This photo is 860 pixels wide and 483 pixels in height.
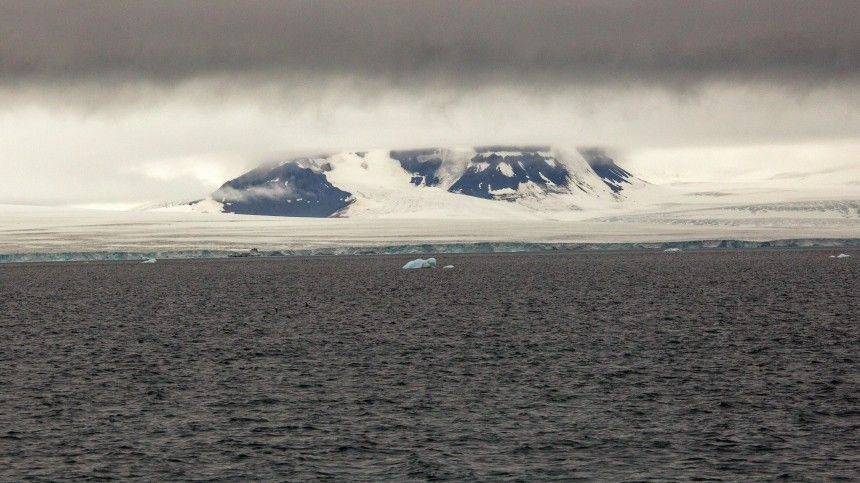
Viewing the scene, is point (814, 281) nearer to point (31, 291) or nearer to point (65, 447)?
point (31, 291)

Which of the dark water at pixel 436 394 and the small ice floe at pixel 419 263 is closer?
the dark water at pixel 436 394

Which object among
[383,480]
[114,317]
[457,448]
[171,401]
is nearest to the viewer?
[383,480]

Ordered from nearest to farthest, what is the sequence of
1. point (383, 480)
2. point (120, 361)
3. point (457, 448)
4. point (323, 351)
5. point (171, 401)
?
1. point (383, 480)
2. point (457, 448)
3. point (171, 401)
4. point (120, 361)
5. point (323, 351)

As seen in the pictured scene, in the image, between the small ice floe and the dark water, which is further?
the small ice floe

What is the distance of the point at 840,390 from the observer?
40.2 m

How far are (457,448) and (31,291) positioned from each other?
4383 inches

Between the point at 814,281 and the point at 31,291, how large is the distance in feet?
310

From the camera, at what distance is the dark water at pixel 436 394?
97.0 ft

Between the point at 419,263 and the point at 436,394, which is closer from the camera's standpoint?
the point at 436,394

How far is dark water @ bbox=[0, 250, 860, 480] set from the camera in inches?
1164

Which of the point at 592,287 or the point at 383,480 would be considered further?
the point at 592,287

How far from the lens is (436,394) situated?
4097 cm

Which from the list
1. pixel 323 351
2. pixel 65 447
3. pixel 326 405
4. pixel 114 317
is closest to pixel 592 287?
pixel 114 317

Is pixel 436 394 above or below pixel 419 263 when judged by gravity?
below
